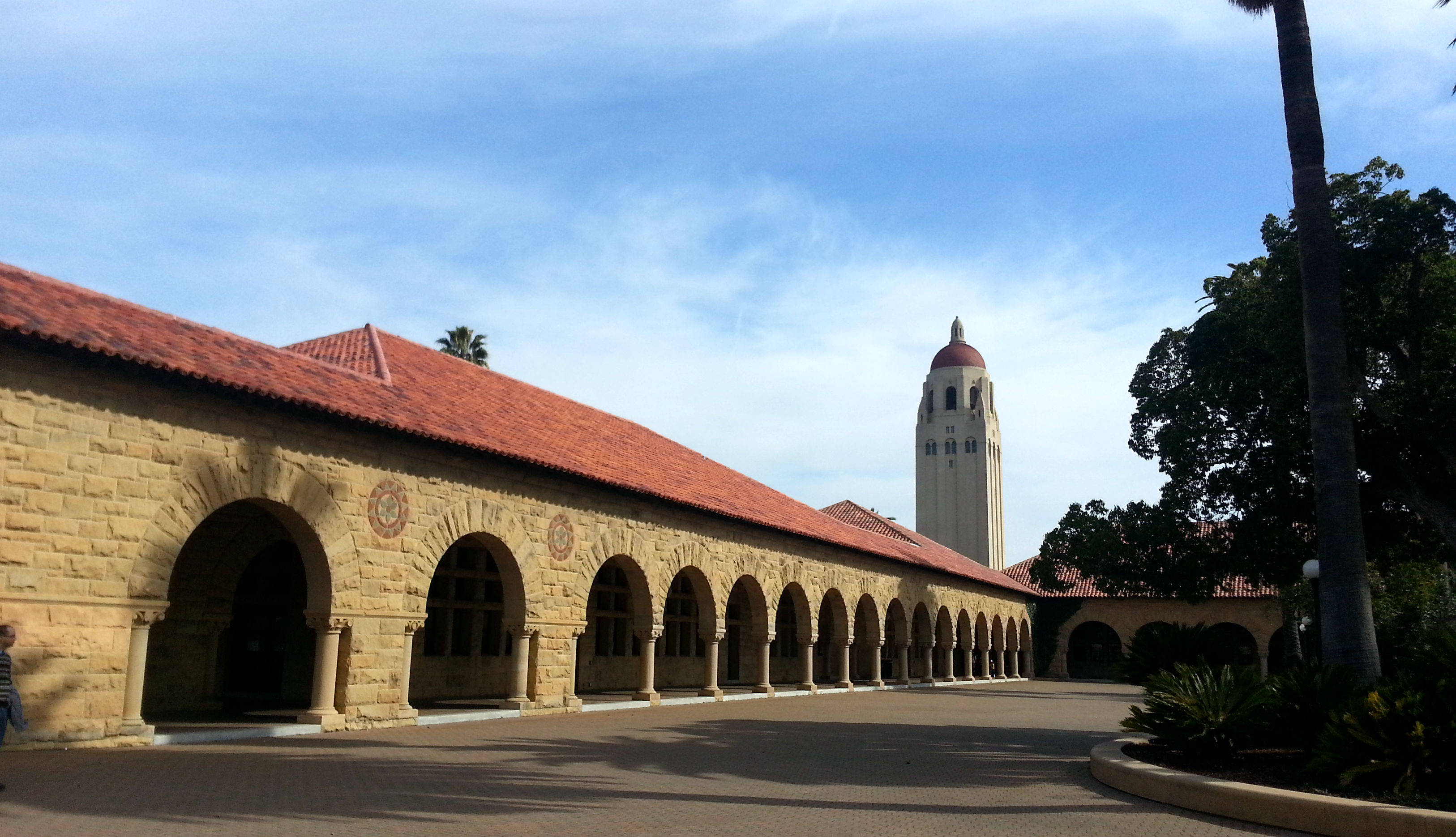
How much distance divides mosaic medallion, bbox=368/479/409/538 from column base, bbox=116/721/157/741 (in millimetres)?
3484

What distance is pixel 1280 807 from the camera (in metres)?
7.64

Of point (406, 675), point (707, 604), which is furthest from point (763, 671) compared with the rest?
point (406, 675)

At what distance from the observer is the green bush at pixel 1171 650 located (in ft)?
43.1

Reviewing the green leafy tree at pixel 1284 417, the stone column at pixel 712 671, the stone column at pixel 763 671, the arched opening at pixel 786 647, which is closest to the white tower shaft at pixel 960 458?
the arched opening at pixel 786 647

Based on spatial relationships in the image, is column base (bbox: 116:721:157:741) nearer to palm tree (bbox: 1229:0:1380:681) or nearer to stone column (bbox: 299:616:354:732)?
stone column (bbox: 299:616:354:732)

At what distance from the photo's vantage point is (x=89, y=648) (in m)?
10.5

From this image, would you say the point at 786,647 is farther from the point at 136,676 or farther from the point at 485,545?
the point at 136,676

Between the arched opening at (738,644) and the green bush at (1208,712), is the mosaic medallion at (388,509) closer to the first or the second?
the green bush at (1208,712)

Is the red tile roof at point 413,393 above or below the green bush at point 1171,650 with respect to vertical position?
above

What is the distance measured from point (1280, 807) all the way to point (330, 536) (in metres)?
10.4

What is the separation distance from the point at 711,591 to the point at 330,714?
9.37m

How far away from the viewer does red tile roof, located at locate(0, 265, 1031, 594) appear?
1148cm

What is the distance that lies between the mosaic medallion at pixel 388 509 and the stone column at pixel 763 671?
1130 centimetres

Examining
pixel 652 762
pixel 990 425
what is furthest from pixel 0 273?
pixel 990 425
